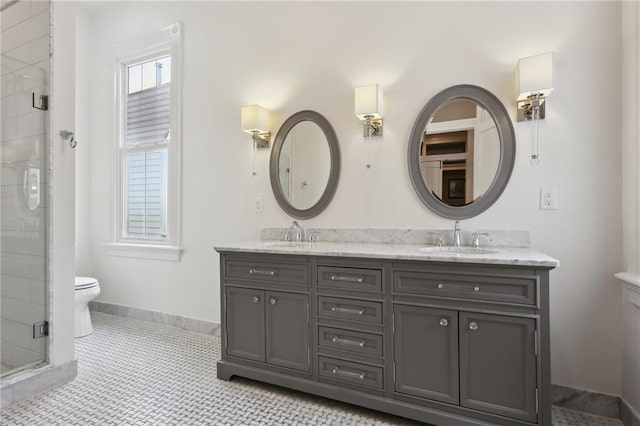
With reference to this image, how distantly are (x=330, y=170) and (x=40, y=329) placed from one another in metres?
2.09

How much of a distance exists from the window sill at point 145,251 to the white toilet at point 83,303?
1.54 ft

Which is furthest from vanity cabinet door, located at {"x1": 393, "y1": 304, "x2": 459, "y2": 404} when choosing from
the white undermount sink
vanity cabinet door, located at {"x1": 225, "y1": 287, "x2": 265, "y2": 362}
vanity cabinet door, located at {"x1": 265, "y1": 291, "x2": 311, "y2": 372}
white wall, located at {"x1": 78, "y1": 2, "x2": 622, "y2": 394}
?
vanity cabinet door, located at {"x1": 225, "y1": 287, "x2": 265, "y2": 362}

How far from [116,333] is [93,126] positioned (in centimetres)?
217

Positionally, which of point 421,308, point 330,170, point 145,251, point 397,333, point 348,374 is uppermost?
point 330,170

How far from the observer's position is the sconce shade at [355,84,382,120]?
222 cm

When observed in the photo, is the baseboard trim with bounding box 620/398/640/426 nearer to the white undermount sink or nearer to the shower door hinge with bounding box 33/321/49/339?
the white undermount sink

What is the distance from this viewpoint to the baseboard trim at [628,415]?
162cm

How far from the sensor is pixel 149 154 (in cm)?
339

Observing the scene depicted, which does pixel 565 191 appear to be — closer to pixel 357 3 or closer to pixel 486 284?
pixel 486 284

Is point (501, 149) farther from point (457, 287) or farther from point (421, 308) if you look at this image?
point (421, 308)

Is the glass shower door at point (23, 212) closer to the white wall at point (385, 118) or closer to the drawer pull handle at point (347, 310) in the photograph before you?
the white wall at point (385, 118)

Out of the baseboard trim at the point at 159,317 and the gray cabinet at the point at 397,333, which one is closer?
the gray cabinet at the point at 397,333

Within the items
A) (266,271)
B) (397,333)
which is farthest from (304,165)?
(397,333)

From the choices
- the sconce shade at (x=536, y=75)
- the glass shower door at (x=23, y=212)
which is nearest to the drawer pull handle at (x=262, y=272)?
the glass shower door at (x=23, y=212)
